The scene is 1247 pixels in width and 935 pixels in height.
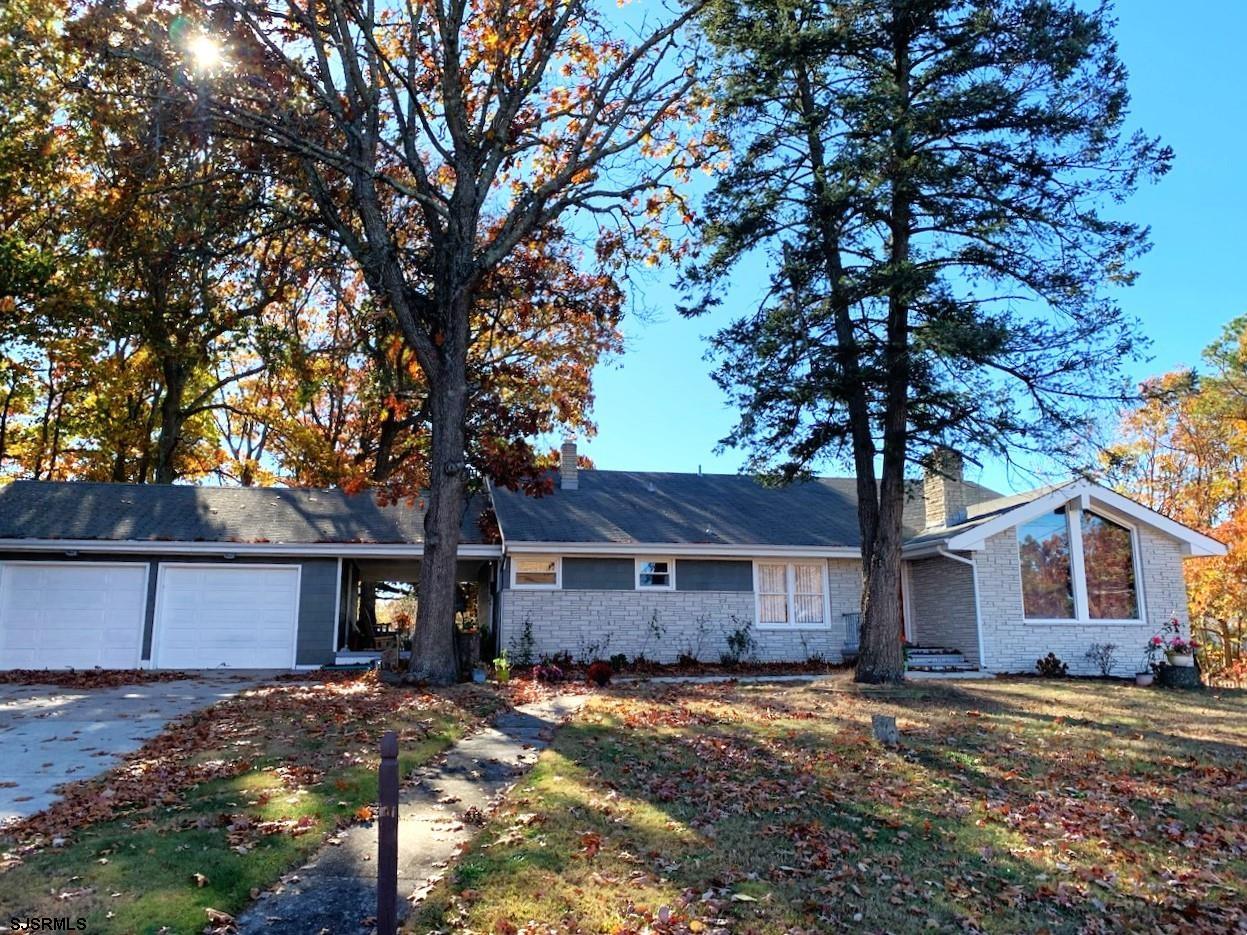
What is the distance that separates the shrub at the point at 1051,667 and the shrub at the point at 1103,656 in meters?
0.65

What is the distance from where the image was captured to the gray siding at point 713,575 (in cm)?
1816

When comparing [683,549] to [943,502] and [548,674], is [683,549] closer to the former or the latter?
[548,674]

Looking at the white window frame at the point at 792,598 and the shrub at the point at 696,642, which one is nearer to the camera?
the shrub at the point at 696,642

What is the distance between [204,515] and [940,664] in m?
16.3

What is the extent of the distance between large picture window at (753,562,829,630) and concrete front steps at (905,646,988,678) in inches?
89.1

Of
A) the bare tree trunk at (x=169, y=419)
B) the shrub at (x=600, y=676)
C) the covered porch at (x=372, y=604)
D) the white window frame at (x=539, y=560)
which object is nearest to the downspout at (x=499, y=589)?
the covered porch at (x=372, y=604)

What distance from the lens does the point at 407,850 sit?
5375 mm

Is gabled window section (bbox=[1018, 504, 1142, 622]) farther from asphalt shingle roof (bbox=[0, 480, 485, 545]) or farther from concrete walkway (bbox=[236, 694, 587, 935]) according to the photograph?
concrete walkway (bbox=[236, 694, 587, 935])

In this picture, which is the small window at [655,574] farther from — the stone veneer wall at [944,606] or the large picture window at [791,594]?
the stone veneer wall at [944,606]

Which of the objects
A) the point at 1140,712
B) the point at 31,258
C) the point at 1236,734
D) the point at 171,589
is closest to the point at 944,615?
the point at 1140,712

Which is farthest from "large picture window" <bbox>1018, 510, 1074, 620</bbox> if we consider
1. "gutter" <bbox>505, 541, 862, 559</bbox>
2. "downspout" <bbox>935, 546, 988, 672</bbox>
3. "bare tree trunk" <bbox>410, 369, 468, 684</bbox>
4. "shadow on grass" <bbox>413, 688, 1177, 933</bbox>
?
"bare tree trunk" <bbox>410, 369, 468, 684</bbox>

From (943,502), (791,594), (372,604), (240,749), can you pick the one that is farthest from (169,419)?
(943,502)

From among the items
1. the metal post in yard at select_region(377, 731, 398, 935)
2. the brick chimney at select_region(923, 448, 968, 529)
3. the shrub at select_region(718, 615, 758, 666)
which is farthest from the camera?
the brick chimney at select_region(923, 448, 968, 529)

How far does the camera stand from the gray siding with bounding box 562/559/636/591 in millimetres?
17594
